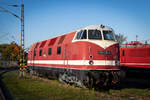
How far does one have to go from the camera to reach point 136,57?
19.7 meters

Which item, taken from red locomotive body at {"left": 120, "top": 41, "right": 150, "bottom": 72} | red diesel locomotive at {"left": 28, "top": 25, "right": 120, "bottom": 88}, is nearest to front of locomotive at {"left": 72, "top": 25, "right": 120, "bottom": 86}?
red diesel locomotive at {"left": 28, "top": 25, "right": 120, "bottom": 88}

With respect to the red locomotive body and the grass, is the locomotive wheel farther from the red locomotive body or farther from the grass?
the red locomotive body

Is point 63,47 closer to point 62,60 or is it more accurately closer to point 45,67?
point 62,60

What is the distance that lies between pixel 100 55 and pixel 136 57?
9.89m

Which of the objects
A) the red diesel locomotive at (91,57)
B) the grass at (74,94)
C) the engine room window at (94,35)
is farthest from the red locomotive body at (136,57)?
the engine room window at (94,35)

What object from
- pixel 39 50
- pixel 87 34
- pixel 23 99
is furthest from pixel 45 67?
Result: pixel 23 99

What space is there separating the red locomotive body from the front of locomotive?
8.07m

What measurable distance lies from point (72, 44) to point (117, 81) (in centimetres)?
387

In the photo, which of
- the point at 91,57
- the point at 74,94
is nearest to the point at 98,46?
the point at 91,57

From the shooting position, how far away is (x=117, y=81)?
1148 centimetres

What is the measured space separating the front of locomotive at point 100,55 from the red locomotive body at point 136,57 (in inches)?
318

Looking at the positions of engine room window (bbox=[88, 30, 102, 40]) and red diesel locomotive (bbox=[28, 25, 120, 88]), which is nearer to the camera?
red diesel locomotive (bbox=[28, 25, 120, 88])

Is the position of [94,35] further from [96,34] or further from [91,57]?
[91,57]

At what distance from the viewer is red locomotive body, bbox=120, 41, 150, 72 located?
18.6 metres
